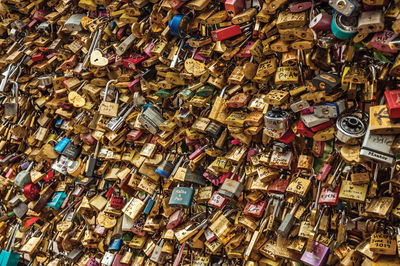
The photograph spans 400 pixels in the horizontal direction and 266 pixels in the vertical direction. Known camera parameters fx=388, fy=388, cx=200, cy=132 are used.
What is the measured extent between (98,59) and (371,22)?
1731 millimetres

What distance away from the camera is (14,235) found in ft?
10.5

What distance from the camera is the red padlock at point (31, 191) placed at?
3.01 m

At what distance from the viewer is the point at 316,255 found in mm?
1810

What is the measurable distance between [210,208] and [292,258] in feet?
1.88

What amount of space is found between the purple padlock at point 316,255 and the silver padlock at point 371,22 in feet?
3.22

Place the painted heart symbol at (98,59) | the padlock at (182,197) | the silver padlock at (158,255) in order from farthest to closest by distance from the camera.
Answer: the painted heart symbol at (98,59)
the silver padlock at (158,255)
the padlock at (182,197)

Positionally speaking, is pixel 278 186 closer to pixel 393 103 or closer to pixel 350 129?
pixel 350 129

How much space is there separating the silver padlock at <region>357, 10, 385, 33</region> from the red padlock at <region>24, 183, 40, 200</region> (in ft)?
8.48

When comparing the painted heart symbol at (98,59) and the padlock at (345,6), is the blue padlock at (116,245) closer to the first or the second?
the painted heart symbol at (98,59)

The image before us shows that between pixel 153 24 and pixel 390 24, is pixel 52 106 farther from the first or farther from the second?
pixel 390 24

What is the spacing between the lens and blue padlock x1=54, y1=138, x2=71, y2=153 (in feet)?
9.45

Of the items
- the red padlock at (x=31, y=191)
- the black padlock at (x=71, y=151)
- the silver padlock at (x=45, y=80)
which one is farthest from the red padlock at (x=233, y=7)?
the red padlock at (x=31, y=191)

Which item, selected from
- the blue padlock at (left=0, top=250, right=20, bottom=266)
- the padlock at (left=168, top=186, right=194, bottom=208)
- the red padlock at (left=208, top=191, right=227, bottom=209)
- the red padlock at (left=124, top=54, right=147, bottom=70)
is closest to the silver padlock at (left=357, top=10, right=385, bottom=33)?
the red padlock at (left=208, top=191, right=227, bottom=209)

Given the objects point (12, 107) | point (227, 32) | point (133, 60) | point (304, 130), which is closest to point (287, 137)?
point (304, 130)
